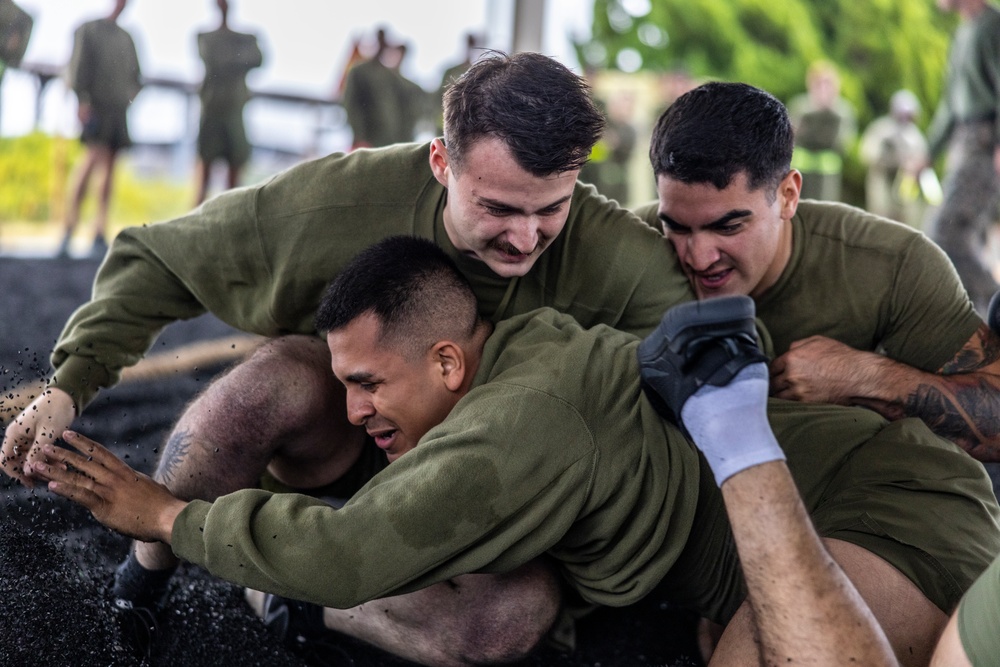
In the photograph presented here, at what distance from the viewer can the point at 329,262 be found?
1.83m

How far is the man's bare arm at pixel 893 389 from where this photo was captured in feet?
5.66

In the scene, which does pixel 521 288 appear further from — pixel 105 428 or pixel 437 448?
pixel 105 428

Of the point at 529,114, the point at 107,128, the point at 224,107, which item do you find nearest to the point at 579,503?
the point at 529,114

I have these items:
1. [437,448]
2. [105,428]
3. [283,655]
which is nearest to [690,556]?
[437,448]

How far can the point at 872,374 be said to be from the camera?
1756mm

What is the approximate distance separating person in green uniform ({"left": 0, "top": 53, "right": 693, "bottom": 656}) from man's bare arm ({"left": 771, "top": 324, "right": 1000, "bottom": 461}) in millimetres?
242

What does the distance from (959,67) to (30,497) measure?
13.9 ft

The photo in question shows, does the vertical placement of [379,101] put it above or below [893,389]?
below

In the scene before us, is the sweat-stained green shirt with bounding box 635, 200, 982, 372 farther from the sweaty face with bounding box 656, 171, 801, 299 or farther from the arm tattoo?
the arm tattoo

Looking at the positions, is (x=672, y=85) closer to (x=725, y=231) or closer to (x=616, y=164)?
(x=616, y=164)

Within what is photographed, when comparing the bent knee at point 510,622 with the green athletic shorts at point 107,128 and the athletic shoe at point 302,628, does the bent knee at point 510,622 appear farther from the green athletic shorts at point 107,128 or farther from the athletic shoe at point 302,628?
the green athletic shorts at point 107,128

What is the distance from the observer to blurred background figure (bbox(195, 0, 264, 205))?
551cm

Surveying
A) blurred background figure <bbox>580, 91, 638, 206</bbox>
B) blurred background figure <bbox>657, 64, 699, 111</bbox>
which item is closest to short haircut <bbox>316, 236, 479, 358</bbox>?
blurred background figure <bbox>580, 91, 638, 206</bbox>

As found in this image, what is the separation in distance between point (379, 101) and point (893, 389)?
14.4ft
